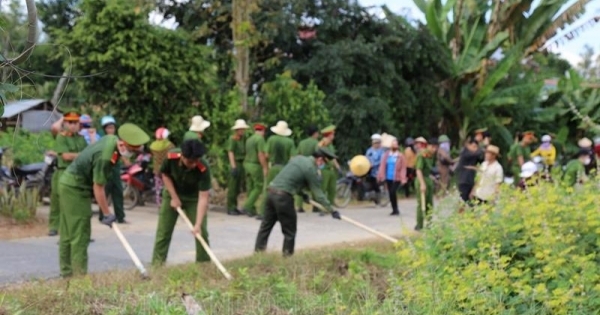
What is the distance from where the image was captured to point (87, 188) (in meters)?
8.18

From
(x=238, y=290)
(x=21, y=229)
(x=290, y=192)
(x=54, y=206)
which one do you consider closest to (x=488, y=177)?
(x=290, y=192)

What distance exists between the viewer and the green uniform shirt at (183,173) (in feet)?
27.4

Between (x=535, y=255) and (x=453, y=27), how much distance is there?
1721cm

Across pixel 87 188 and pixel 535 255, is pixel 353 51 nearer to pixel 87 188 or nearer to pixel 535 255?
pixel 87 188

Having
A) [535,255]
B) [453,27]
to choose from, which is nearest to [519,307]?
[535,255]

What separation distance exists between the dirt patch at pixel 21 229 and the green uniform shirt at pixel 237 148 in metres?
3.81

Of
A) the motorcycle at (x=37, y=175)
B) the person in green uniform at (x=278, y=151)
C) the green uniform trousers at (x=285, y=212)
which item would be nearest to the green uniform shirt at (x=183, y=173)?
the green uniform trousers at (x=285, y=212)

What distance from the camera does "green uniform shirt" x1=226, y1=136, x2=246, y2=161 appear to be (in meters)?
14.8

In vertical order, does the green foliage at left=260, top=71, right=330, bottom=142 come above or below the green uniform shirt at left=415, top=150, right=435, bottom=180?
above

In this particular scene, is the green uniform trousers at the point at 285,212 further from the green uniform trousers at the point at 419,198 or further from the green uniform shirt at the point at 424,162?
the green uniform shirt at the point at 424,162

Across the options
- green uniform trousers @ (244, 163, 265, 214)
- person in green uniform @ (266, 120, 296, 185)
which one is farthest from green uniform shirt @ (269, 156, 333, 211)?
green uniform trousers @ (244, 163, 265, 214)

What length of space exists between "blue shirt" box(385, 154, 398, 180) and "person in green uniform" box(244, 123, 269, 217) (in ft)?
8.59

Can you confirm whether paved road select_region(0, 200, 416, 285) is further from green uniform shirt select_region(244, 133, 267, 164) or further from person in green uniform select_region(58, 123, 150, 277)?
green uniform shirt select_region(244, 133, 267, 164)

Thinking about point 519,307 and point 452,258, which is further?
point 452,258
